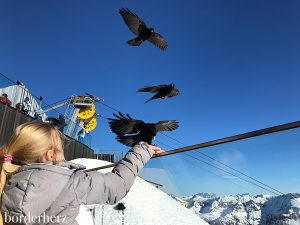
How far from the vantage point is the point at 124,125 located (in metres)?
3.76

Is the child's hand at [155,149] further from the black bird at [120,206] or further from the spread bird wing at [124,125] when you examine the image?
the black bird at [120,206]

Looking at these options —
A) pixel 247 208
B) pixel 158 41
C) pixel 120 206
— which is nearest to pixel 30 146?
pixel 247 208

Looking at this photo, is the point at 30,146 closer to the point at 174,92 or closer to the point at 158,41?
the point at 174,92

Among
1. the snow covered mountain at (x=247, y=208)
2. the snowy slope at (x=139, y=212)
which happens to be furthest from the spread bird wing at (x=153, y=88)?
the snow covered mountain at (x=247, y=208)

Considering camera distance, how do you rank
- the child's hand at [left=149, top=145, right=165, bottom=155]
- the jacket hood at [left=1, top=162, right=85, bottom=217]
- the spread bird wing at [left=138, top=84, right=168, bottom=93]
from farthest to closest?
1. the spread bird wing at [left=138, top=84, right=168, bottom=93]
2. the child's hand at [left=149, top=145, right=165, bottom=155]
3. the jacket hood at [left=1, top=162, right=85, bottom=217]

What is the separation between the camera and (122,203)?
6.83 m

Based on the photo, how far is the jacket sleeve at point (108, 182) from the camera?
64.2 inches

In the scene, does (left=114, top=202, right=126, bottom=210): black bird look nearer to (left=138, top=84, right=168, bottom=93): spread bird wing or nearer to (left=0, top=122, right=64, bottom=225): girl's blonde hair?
(left=138, top=84, right=168, bottom=93): spread bird wing

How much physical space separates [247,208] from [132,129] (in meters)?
1.43

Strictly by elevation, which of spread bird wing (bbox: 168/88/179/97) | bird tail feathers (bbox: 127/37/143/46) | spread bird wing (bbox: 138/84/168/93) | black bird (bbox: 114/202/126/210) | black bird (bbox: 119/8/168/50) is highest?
black bird (bbox: 119/8/168/50)

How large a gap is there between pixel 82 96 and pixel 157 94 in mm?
23623

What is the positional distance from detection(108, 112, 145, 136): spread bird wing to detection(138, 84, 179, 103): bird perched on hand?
2.43 metres

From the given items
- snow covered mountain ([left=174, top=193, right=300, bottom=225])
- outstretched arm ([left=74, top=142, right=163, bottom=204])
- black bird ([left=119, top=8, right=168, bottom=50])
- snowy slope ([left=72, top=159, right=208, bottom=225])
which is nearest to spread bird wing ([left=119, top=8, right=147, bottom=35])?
black bird ([left=119, top=8, right=168, bottom=50])

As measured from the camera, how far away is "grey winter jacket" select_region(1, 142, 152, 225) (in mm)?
1555
